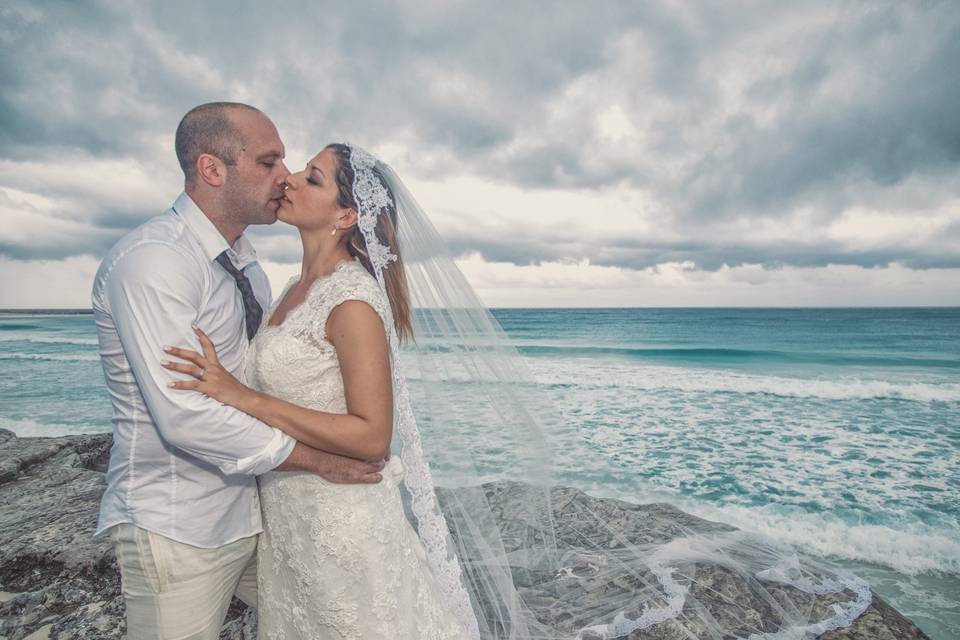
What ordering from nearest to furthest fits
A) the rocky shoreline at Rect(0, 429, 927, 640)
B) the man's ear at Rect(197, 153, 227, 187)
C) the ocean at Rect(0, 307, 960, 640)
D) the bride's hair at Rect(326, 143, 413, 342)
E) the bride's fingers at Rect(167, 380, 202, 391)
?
the bride's fingers at Rect(167, 380, 202, 391) < the man's ear at Rect(197, 153, 227, 187) < the bride's hair at Rect(326, 143, 413, 342) < the rocky shoreline at Rect(0, 429, 927, 640) < the ocean at Rect(0, 307, 960, 640)

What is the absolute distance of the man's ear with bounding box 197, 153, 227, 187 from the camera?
243 cm

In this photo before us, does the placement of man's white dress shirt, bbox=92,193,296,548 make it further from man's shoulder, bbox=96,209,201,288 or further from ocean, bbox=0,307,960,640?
ocean, bbox=0,307,960,640

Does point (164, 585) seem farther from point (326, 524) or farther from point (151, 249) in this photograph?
point (151, 249)

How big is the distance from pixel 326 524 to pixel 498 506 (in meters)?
1.53

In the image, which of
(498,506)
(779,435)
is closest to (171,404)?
(498,506)

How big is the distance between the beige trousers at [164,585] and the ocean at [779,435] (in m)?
1.79

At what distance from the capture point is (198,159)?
7.98 feet

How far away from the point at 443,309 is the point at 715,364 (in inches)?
976

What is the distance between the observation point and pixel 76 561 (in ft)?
12.0

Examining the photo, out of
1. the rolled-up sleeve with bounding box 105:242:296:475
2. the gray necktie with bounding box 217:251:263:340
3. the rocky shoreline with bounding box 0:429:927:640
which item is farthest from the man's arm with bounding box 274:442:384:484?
the rocky shoreline with bounding box 0:429:927:640

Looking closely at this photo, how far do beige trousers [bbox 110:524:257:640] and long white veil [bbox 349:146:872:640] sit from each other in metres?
0.96

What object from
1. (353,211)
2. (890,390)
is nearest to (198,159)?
(353,211)

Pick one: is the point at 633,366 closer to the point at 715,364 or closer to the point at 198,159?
the point at 715,364

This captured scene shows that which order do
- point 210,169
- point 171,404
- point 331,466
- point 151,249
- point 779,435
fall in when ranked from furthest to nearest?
point 779,435 → point 210,169 → point 331,466 → point 151,249 → point 171,404
